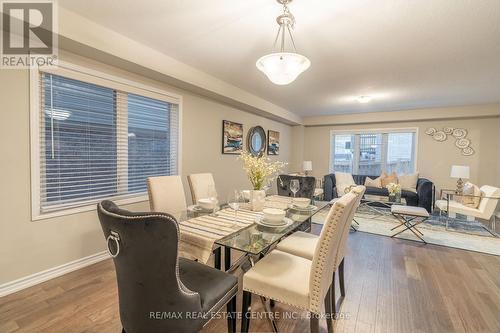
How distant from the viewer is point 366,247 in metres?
3.21

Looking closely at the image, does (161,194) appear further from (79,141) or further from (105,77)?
(105,77)

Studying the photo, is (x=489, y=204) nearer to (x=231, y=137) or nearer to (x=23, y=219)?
(x=231, y=137)

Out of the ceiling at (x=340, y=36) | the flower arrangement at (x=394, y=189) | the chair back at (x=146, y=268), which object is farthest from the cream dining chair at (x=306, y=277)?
the flower arrangement at (x=394, y=189)

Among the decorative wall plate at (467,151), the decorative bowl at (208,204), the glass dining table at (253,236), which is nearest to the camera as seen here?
the glass dining table at (253,236)

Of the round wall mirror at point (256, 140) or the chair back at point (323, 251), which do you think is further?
the round wall mirror at point (256, 140)

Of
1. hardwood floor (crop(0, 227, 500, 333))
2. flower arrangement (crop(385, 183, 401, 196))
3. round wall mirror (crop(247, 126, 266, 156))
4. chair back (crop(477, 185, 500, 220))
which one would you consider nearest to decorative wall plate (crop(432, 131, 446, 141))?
chair back (crop(477, 185, 500, 220))

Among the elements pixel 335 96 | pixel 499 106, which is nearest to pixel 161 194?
pixel 335 96

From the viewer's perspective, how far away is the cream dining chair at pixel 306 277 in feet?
4.26

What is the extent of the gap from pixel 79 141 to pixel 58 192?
1.79ft

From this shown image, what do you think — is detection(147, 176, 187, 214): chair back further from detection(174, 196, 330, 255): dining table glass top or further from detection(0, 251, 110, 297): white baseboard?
detection(0, 251, 110, 297): white baseboard

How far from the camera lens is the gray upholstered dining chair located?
0.95 m

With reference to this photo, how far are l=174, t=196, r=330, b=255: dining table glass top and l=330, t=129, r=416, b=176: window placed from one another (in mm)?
5081

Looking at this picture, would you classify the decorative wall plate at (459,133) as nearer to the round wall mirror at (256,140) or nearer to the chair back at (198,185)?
the round wall mirror at (256,140)

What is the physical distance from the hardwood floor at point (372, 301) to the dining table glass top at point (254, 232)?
0.70 m
